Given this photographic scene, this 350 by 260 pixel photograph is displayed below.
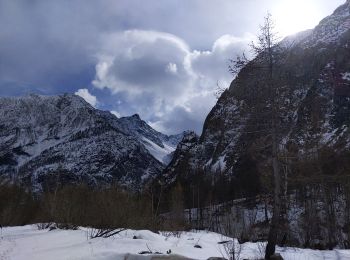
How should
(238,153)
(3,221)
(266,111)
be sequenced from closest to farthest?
1. (266,111)
2. (238,153)
3. (3,221)

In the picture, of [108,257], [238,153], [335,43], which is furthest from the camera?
[335,43]

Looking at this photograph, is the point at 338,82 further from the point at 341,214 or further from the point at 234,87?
the point at 234,87

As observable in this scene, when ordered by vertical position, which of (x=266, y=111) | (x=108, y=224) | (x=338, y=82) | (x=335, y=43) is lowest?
(x=108, y=224)

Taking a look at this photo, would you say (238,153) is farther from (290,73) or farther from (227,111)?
(290,73)

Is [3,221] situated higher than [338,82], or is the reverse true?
[338,82]

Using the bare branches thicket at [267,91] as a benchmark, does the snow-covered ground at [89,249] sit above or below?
below

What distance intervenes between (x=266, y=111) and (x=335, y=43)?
133 metres

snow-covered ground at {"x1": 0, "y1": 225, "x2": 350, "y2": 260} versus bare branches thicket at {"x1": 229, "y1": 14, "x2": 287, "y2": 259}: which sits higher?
bare branches thicket at {"x1": 229, "y1": 14, "x2": 287, "y2": 259}

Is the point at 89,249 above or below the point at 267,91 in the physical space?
below

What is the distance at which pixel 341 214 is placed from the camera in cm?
5353

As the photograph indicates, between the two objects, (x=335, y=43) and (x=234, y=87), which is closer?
(x=234, y=87)

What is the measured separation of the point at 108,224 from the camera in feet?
74.0

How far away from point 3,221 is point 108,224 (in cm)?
1688

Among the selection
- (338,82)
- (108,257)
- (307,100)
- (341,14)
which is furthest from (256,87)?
(341,14)
